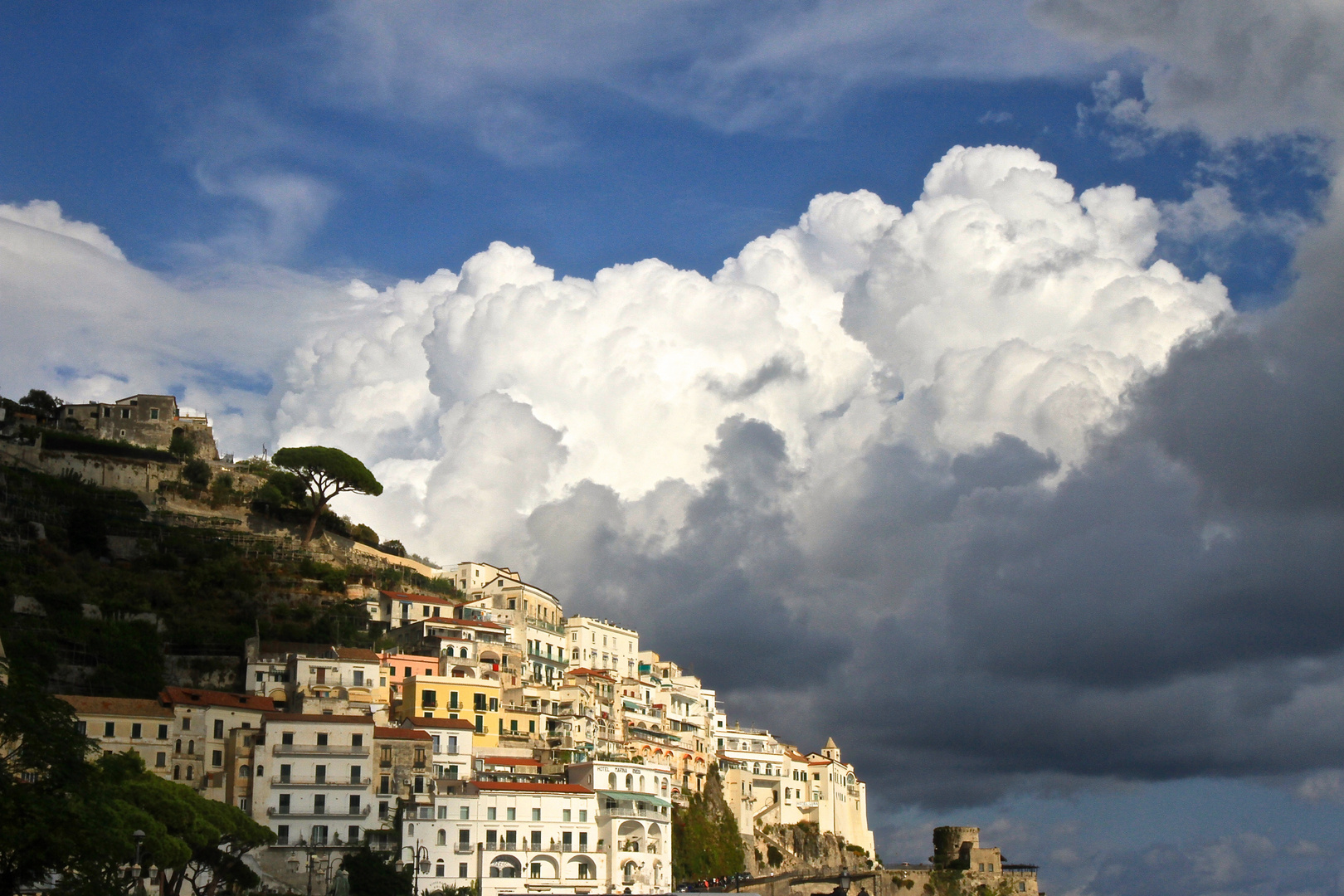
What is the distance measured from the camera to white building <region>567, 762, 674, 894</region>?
103312 mm

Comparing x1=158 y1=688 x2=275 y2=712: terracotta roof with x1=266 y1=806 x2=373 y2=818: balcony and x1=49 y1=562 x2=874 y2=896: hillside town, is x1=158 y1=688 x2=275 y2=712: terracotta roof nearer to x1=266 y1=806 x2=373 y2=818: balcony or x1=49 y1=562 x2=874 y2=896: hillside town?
x1=49 y1=562 x2=874 y2=896: hillside town

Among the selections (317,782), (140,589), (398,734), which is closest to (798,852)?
(398,734)

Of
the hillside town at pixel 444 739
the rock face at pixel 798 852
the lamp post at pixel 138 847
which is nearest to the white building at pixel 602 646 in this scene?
the hillside town at pixel 444 739

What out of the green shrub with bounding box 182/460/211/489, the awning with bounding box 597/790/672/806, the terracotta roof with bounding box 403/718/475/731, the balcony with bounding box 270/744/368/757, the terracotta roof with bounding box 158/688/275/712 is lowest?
the awning with bounding box 597/790/672/806

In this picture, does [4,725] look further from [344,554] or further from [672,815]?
[344,554]

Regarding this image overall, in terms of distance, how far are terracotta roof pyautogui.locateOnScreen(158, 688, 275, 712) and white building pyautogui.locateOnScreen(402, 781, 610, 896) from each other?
13247mm

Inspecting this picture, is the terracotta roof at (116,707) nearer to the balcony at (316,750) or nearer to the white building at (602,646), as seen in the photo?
A: the balcony at (316,750)

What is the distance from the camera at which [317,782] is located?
9519 centimetres

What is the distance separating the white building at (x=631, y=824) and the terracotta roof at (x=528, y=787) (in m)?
2.17

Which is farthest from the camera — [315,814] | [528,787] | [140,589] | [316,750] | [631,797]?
[140,589]

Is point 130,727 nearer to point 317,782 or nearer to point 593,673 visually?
point 317,782

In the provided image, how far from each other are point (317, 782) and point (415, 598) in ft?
109

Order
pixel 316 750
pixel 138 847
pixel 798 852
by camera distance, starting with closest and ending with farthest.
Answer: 1. pixel 138 847
2. pixel 316 750
3. pixel 798 852

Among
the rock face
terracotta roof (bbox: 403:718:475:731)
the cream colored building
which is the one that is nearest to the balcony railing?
the cream colored building
